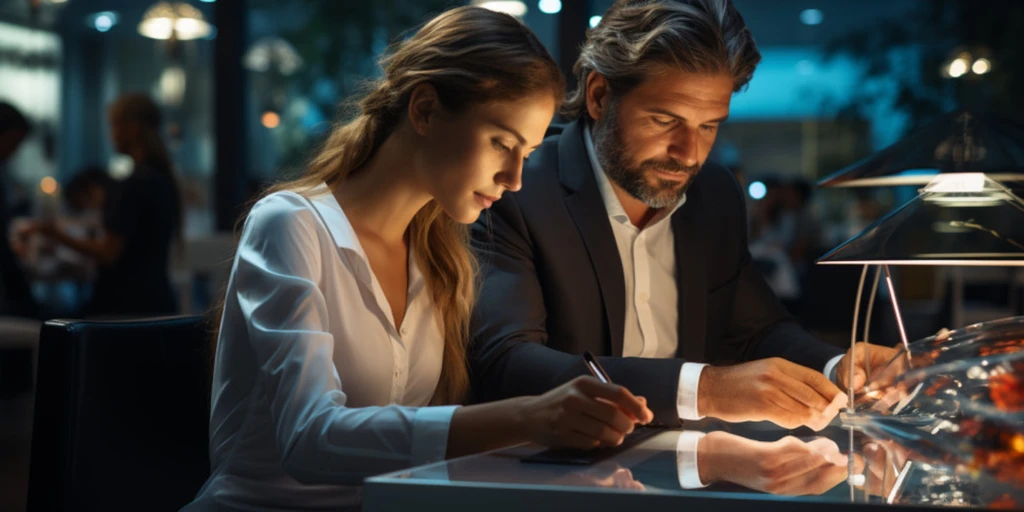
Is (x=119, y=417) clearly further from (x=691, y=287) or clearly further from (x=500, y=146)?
(x=691, y=287)

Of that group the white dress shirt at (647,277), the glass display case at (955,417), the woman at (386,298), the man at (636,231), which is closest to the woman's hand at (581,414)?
the woman at (386,298)

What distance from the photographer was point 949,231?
Result: 4.27 feet

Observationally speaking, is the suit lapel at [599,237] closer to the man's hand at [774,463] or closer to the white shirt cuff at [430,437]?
the man's hand at [774,463]

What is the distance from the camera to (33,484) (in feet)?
4.30

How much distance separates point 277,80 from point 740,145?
325 centimetres

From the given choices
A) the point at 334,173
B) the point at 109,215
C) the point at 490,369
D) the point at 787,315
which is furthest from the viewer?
the point at 109,215

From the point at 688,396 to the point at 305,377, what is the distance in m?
0.55

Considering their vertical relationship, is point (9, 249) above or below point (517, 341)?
above

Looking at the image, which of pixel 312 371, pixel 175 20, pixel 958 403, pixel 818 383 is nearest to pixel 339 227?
pixel 312 371

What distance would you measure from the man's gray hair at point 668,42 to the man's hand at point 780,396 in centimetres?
58

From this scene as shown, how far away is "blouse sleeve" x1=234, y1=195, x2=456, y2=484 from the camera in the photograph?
→ 1070 millimetres

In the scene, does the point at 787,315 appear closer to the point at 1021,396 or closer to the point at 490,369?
the point at 490,369

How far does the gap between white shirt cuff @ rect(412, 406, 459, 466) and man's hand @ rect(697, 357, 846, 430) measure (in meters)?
0.47

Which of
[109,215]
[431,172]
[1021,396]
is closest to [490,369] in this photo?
[431,172]
